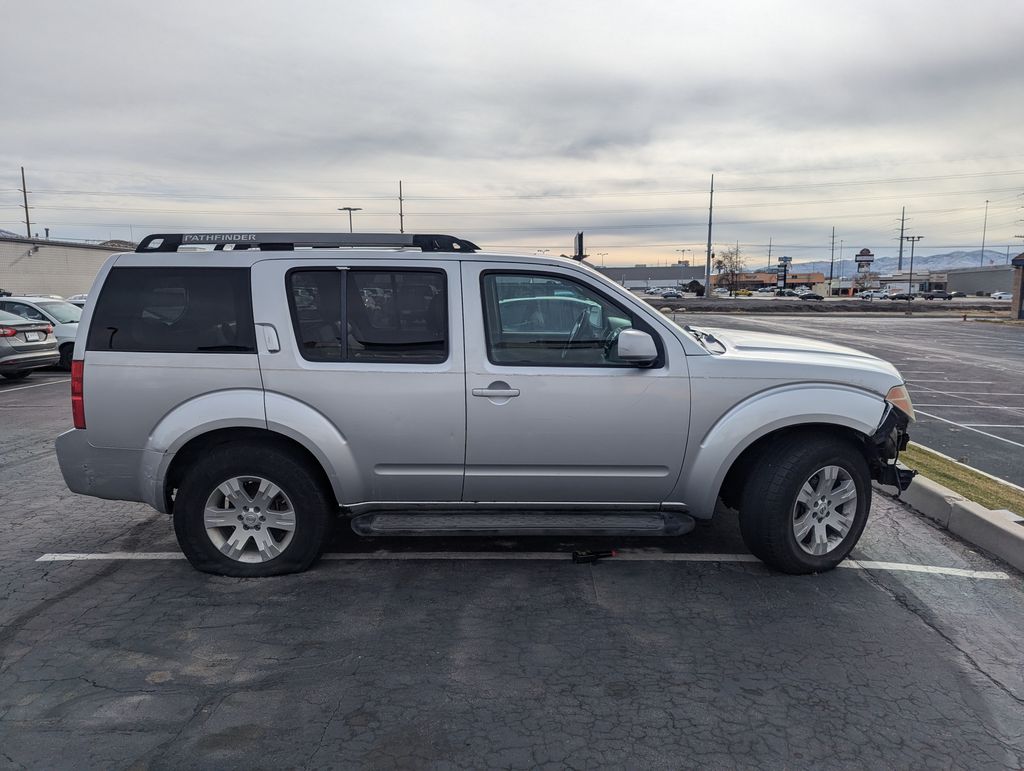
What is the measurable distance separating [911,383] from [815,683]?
12.3 meters

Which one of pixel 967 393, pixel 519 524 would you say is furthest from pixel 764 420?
pixel 967 393

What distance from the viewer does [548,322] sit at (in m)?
4.45

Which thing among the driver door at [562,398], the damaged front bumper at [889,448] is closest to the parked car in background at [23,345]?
the driver door at [562,398]

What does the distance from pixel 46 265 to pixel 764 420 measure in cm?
4744

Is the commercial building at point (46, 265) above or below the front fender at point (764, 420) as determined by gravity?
above

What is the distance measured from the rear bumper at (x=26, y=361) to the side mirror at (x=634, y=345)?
13133 mm

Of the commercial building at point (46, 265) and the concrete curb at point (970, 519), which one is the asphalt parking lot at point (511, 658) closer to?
the concrete curb at point (970, 519)

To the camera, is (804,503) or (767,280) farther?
(767,280)

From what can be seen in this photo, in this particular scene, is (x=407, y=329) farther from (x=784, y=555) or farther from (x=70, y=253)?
(x=70, y=253)

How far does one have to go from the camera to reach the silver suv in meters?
4.30

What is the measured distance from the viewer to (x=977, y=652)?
362 cm

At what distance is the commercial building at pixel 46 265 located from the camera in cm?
3862

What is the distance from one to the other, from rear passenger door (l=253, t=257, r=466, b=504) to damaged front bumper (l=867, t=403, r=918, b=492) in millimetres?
2591

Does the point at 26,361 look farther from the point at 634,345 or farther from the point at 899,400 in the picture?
the point at 899,400
